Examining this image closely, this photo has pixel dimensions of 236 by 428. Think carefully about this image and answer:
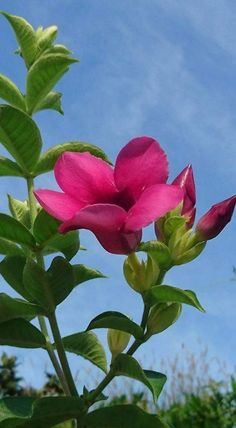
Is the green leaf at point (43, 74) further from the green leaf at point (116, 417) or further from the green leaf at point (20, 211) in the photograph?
the green leaf at point (116, 417)

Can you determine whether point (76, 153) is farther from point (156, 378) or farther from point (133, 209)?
point (156, 378)

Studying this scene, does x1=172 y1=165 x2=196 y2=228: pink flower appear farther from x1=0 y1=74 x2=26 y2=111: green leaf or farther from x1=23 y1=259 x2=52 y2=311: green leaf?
x1=0 y1=74 x2=26 y2=111: green leaf

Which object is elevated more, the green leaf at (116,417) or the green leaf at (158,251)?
the green leaf at (158,251)

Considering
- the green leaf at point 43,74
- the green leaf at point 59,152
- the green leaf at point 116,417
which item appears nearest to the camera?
the green leaf at point 116,417

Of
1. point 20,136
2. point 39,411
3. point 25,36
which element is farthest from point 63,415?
point 25,36

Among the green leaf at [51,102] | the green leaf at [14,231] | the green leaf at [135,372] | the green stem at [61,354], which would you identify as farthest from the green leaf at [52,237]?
the green leaf at [51,102]

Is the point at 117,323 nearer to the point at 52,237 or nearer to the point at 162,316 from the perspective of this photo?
the point at 162,316

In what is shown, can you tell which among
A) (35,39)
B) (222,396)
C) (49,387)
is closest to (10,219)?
(35,39)

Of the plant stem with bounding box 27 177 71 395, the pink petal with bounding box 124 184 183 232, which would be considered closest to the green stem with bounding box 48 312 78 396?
the plant stem with bounding box 27 177 71 395
